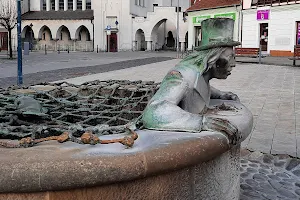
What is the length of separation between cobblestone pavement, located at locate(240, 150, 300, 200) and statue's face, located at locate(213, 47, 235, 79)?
4.09 ft

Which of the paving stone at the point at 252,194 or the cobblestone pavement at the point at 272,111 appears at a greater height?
the cobblestone pavement at the point at 272,111

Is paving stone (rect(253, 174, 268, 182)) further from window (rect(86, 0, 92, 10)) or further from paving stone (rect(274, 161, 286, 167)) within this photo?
window (rect(86, 0, 92, 10))

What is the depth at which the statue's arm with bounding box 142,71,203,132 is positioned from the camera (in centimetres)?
226

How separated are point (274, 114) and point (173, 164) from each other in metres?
6.12

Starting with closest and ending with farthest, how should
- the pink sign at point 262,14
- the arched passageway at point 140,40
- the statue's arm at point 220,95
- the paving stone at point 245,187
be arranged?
the statue's arm at point 220,95 < the paving stone at point 245,187 < the pink sign at point 262,14 < the arched passageway at point 140,40

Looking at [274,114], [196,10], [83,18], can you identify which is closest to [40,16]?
[83,18]

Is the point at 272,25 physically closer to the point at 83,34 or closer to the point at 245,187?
the point at 83,34

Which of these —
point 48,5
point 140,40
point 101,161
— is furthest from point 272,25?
point 48,5

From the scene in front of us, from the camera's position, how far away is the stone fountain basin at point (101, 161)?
5.89ft

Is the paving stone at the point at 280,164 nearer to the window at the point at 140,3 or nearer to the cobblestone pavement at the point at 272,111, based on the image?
the cobblestone pavement at the point at 272,111

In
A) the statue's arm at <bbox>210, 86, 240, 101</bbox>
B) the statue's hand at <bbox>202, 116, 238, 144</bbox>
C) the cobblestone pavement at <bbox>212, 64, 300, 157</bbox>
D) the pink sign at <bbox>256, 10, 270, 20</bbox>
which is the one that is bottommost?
the cobblestone pavement at <bbox>212, 64, 300, 157</bbox>

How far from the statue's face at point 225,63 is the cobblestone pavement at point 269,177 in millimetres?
1246

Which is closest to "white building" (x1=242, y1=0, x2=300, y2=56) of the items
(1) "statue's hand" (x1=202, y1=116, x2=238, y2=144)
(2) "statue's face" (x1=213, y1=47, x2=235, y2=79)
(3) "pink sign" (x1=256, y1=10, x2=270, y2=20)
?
(3) "pink sign" (x1=256, y1=10, x2=270, y2=20)

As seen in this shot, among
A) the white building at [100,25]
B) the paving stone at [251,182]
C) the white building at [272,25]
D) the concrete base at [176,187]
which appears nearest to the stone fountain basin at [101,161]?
the concrete base at [176,187]
